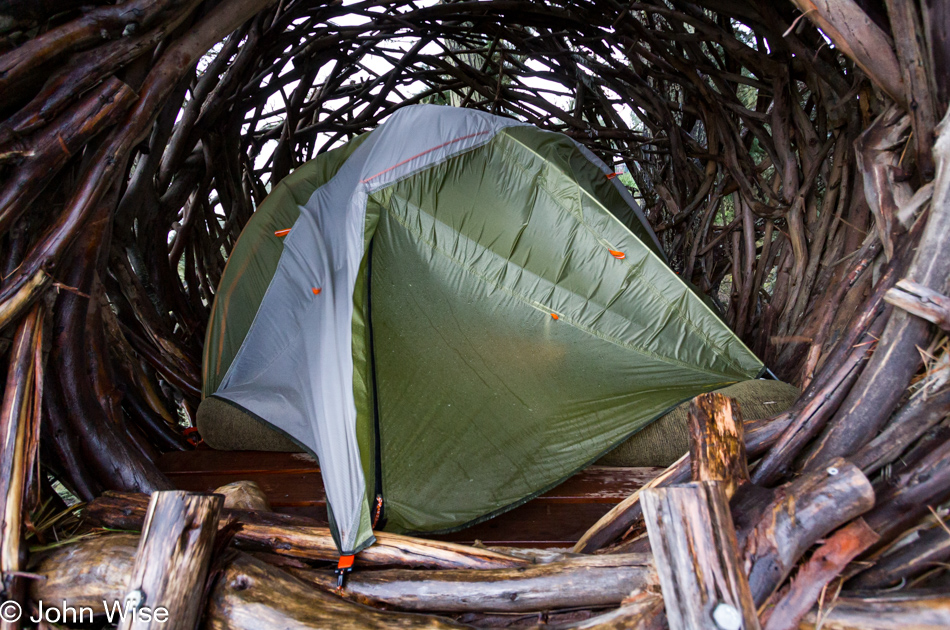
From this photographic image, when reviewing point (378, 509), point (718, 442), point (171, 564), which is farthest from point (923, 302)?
point (171, 564)

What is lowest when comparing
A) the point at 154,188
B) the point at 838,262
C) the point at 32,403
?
the point at 32,403

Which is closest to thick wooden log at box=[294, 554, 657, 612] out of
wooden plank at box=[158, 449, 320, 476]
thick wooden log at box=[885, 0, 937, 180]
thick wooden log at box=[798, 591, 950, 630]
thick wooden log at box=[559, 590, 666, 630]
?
thick wooden log at box=[559, 590, 666, 630]

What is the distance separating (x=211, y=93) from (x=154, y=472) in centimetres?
211

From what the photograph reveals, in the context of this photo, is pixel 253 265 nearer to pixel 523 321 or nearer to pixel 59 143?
pixel 59 143

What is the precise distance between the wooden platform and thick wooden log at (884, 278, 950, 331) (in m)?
0.95

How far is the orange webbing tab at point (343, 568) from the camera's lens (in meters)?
1.31

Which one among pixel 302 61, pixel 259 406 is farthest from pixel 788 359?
pixel 302 61

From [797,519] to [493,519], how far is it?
0.92 metres

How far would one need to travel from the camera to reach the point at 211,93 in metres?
2.98

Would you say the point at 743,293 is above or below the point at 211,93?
below

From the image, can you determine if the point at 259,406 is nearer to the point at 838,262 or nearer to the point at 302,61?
the point at 838,262

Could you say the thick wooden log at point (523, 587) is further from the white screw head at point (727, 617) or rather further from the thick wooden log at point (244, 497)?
the thick wooden log at point (244, 497)

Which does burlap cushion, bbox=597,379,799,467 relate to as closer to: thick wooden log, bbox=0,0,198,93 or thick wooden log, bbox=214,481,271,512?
thick wooden log, bbox=214,481,271,512

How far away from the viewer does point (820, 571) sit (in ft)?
3.32
